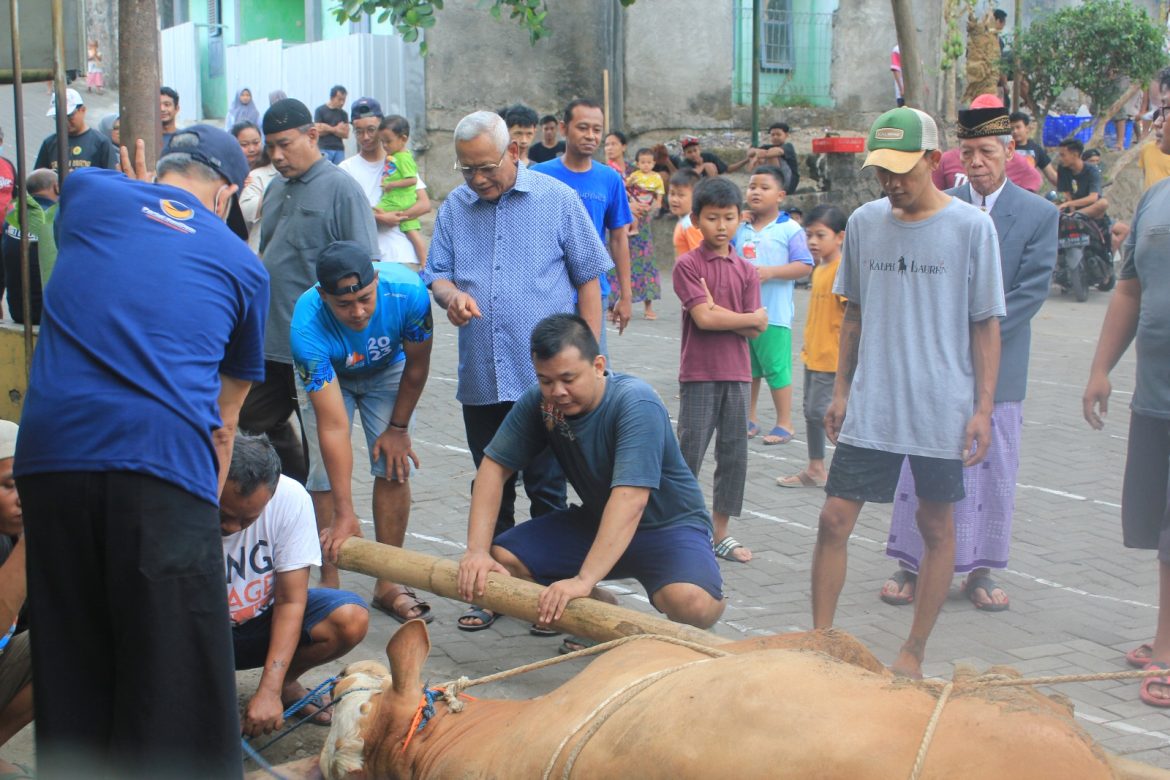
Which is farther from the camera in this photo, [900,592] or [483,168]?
[900,592]

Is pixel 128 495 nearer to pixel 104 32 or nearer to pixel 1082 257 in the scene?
pixel 1082 257

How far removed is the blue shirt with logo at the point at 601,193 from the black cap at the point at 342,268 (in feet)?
6.08

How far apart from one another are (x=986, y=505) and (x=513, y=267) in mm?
2128

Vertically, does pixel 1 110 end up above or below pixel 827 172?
above

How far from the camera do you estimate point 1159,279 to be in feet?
15.4

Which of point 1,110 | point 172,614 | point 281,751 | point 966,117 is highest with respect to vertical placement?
point 1,110

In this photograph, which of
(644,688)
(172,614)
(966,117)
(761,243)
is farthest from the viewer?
(761,243)

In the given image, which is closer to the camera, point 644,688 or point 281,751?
point 644,688

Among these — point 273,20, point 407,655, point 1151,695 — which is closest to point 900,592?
point 1151,695

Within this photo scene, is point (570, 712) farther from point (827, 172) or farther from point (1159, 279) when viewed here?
point (827, 172)

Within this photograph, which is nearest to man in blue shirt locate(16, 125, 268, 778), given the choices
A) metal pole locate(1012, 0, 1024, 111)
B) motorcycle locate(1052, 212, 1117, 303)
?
motorcycle locate(1052, 212, 1117, 303)

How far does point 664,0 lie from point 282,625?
609 inches

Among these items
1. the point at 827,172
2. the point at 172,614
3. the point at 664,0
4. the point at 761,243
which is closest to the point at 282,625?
the point at 172,614

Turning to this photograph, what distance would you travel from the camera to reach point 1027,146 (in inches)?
508
